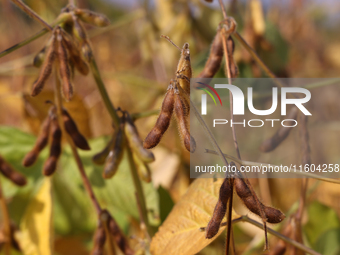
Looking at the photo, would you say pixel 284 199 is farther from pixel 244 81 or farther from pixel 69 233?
pixel 69 233

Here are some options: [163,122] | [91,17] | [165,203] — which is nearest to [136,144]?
[163,122]

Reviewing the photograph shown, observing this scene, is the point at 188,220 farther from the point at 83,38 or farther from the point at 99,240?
the point at 83,38

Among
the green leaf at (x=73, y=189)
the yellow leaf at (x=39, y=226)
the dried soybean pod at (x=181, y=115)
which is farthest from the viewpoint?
the green leaf at (x=73, y=189)

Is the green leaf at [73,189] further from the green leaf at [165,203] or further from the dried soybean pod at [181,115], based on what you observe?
the dried soybean pod at [181,115]

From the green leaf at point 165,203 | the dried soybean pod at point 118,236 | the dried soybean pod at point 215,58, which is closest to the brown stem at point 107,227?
the dried soybean pod at point 118,236

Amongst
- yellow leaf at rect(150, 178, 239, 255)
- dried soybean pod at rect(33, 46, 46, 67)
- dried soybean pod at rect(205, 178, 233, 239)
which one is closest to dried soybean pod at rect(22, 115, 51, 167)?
dried soybean pod at rect(33, 46, 46, 67)

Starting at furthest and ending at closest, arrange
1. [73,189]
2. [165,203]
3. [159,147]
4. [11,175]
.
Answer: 1. [159,147]
2. [73,189]
3. [165,203]
4. [11,175]

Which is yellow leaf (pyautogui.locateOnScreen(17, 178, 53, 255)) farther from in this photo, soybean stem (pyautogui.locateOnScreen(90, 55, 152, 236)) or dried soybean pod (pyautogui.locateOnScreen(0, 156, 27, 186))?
soybean stem (pyautogui.locateOnScreen(90, 55, 152, 236))
